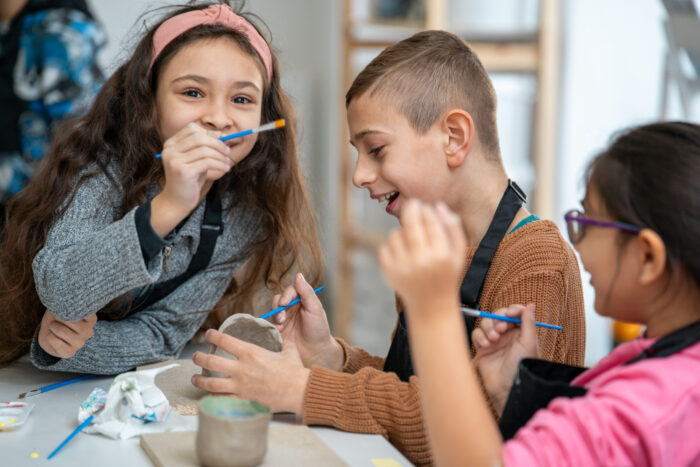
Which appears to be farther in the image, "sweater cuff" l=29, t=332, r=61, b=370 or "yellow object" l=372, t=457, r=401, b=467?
"sweater cuff" l=29, t=332, r=61, b=370

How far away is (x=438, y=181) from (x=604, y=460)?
673 mm

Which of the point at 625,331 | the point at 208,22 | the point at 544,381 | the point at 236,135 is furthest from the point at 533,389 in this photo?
the point at 625,331

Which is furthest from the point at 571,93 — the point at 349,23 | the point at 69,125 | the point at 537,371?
the point at 537,371

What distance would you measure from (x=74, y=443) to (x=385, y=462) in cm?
41

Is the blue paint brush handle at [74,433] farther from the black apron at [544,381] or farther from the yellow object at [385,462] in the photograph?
the black apron at [544,381]

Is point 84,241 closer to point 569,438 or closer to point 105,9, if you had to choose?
point 569,438

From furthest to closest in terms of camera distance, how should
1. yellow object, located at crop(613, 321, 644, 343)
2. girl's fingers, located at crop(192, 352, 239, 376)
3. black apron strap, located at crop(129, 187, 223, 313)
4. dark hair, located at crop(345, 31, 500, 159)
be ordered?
yellow object, located at crop(613, 321, 644, 343), black apron strap, located at crop(129, 187, 223, 313), dark hair, located at crop(345, 31, 500, 159), girl's fingers, located at crop(192, 352, 239, 376)

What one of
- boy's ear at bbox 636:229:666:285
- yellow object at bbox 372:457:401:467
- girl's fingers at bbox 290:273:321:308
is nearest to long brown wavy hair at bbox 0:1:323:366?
girl's fingers at bbox 290:273:321:308

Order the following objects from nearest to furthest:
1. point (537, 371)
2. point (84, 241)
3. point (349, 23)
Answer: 1. point (537, 371)
2. point (84, 241)
3. point (349, 23)

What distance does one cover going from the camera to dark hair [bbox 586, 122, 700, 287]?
759 mm

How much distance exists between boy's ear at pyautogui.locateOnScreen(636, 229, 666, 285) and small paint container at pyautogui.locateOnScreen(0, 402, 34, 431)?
2.71 ft

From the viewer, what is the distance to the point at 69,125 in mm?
1489

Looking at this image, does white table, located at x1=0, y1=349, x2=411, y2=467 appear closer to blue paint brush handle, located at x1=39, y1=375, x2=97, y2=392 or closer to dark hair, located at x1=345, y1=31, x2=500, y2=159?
blue paint brush handle, located at x1=39, y1=375, x2=97, y2=392

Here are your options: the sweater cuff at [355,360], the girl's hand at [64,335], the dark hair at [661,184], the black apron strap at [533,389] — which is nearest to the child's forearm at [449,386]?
the black apron strap at [533,389]
